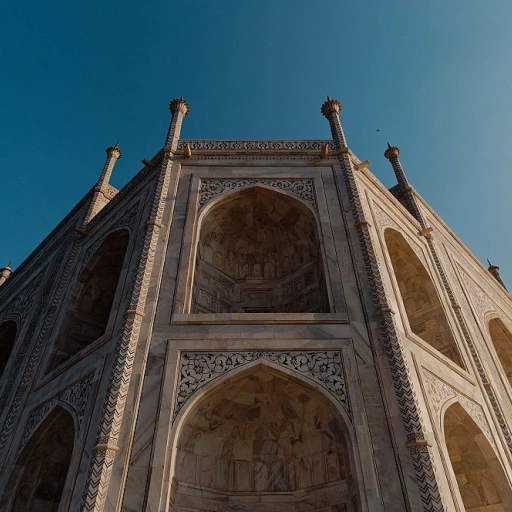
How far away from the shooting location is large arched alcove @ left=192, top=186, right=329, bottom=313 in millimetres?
8984

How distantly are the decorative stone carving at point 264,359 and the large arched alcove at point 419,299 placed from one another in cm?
376

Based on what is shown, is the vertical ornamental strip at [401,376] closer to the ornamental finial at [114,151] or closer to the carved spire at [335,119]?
the carved spire at [335,119]

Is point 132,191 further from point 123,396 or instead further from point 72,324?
point 123,396

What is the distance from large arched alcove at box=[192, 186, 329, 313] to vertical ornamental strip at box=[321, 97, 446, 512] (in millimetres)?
946

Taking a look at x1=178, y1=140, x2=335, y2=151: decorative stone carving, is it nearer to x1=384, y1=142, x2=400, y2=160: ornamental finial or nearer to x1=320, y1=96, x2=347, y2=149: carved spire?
x1=320, y1=96, x2=347, y2=149: carved spire

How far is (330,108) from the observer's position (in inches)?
456

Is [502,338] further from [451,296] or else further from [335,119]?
[335,119]

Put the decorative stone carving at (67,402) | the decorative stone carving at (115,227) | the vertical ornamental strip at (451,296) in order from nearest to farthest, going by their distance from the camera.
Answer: the decorative stone carving at (67,402), the vertical ornamental strip at (451,296), the decorative stone carving at (115,227)

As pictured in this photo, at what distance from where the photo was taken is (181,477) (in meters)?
6.14

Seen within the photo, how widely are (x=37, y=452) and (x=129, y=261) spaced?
11.6ft

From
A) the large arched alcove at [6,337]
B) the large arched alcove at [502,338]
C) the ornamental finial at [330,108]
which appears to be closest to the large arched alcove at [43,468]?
the large arched alcove at [6,337]

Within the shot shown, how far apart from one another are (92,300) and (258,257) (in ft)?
12.6

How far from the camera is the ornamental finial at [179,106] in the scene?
1150 centimetres

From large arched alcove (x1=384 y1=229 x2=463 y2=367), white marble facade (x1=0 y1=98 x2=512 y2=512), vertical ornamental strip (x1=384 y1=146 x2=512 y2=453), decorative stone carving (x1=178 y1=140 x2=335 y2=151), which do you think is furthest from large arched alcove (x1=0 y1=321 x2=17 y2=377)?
vertical ornamental strip (x1=384 y1=146 x2=512 y2=453)
